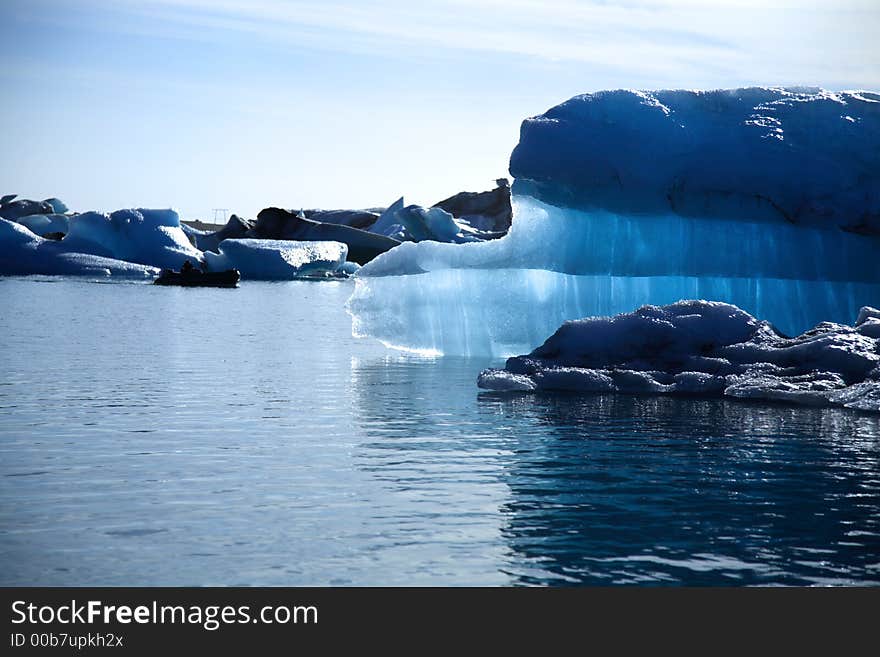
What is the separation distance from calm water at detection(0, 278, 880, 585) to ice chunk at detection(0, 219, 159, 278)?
50.0 metres

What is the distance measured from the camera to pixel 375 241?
75.7 metres

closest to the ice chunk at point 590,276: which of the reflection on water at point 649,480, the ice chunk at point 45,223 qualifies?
the reflection on water at point 649,480

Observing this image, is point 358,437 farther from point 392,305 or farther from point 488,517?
point 392,305

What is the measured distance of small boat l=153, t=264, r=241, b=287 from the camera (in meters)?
60.5

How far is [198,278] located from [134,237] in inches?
226

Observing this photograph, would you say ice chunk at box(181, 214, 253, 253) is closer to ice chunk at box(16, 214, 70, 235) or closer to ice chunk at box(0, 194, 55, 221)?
ice chunk at box(16, 214, 70, 235)

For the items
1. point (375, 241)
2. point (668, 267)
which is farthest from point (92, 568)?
point (375, 241)

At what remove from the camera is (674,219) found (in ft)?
60.6

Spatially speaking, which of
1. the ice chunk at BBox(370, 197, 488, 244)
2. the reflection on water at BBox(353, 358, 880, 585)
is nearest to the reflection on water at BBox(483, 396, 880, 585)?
the reflection on water at BBox(353, 358, 880, 585)

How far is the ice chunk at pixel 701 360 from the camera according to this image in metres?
14.2

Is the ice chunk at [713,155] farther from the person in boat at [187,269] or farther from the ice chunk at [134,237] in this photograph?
the ice chunk at [134,237]

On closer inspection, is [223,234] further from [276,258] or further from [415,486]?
[415,486]

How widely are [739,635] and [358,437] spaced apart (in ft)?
19.6

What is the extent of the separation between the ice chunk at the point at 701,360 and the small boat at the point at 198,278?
45983mm
